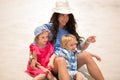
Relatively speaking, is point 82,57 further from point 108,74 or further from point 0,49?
point 0,49

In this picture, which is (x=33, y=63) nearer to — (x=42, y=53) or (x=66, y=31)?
(x=42, y=53)

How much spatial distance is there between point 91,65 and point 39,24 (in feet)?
4.81

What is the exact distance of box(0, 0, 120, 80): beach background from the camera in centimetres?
273

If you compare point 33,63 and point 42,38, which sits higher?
point 42,38

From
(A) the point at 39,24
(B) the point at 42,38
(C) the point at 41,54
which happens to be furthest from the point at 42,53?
(A) the point at 39,24

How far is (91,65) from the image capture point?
88.3 inches

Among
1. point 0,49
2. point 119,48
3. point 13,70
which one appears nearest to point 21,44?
point 0,49

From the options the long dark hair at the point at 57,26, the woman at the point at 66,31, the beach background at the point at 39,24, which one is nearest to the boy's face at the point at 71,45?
the woman at the point at 66,31

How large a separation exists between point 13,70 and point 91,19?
4.66 feet

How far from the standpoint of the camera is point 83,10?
13.1ft

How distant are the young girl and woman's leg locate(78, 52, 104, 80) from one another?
235mm

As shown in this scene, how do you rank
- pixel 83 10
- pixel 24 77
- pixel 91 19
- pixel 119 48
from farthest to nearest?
pixel 83 10 < pixel 91 19 < pixel 119 48 < pixel 24 77

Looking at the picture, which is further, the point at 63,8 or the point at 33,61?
the point at 63,8

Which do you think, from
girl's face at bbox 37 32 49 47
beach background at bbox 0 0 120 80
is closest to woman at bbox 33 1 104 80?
girl's face at bbox 37 32 49 47
